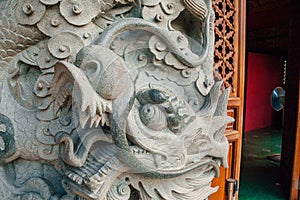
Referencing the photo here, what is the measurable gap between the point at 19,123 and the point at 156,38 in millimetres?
519

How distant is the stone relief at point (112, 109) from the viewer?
79 centimetres

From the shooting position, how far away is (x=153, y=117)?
2.79 feet

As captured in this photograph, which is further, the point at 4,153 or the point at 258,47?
the point at 258,47

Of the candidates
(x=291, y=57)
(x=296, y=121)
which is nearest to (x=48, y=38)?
(x=296, y=121)

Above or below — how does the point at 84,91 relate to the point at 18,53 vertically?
below

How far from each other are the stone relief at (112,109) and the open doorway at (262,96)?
1.79 meters

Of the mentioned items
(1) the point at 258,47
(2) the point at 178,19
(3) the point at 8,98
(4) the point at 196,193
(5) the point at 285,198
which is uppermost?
(1) the point at 258,47

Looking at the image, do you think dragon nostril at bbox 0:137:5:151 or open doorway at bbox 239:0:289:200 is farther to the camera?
open doorway at bbox 239:0:289:200

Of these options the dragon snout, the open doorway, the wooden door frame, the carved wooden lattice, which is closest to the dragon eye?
the dragon snout

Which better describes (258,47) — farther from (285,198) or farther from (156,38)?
(156,38)

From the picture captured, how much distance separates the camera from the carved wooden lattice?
1.38 metres

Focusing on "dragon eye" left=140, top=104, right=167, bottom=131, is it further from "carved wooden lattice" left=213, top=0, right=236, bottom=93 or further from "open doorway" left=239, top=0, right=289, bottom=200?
"open doorway" left=239, top=0, right=289, bottom=200

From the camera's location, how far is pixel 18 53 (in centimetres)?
94

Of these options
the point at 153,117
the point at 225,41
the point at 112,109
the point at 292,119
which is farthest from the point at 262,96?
the point at 112,109
